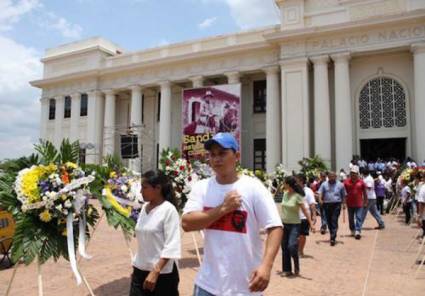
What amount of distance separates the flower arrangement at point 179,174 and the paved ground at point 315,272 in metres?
1.33

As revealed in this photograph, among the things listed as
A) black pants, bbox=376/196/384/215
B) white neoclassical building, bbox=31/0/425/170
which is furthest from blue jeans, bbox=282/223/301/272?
white neoclassical building, bbox=31/0/425/170

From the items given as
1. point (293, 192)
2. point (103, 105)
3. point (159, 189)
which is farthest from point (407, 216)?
point (103, 105)

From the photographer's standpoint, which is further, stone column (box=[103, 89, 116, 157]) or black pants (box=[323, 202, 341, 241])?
stone column (box=[103, 89, 116, 157])

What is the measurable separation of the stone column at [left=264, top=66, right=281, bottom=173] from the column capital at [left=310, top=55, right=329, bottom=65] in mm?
2708

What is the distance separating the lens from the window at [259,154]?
29.2 m

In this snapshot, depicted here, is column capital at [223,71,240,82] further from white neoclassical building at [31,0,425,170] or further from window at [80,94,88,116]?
window at [80,94,88,116]

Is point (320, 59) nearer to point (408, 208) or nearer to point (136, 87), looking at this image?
point (408, 208)

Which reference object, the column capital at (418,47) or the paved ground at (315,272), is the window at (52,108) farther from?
the paved ground at (315,272)

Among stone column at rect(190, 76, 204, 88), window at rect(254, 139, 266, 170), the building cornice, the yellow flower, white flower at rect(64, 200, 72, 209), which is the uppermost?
the building cornice

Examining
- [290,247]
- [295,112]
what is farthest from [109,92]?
[290,247]

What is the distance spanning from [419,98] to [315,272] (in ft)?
60.8

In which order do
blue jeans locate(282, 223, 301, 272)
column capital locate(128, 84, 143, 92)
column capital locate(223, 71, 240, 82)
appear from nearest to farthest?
blue jeans locate(282, 223, 301, 272)
column capital locate(223, 71, 240, 82)
column capital locate(128, 84, 143, 92)

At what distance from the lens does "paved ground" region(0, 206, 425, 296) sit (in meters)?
5.88

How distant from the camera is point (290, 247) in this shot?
662 centimetres
